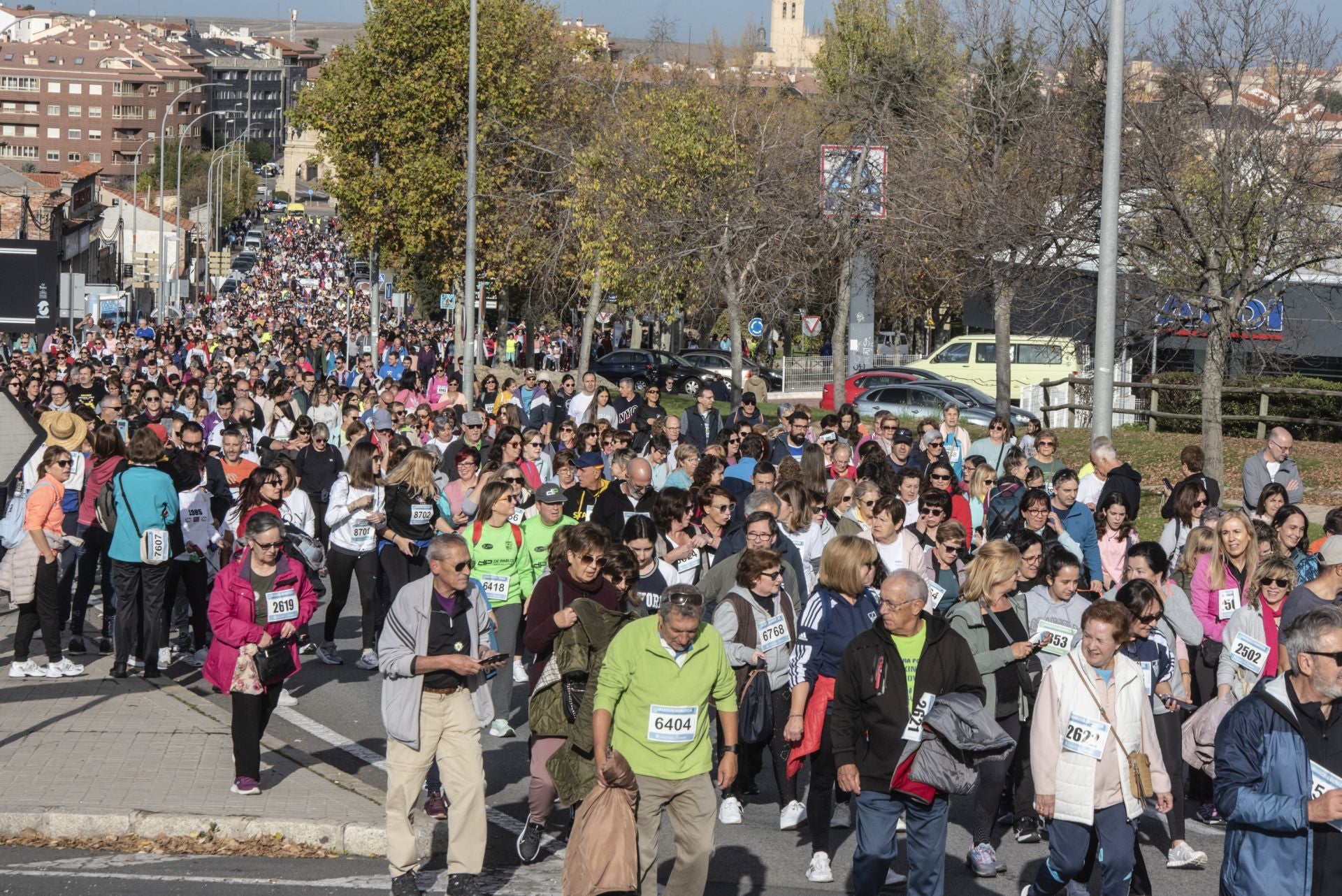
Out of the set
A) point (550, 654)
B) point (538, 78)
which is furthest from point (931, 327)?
point (550, 654)

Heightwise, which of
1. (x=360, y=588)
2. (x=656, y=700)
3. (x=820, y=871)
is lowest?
(x=820, y=871)

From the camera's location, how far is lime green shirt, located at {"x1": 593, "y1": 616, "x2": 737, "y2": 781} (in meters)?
6.68

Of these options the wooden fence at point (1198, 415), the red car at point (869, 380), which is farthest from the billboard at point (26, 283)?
the red car at point (869, 380)

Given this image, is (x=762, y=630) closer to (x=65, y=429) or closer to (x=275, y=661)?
(x=275, y=661)

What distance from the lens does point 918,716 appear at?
271 inches

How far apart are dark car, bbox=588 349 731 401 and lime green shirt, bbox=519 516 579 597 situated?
113ft

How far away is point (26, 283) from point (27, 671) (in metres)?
4.38

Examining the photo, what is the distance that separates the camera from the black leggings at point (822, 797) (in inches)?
316

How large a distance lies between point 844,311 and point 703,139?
6.40 metres

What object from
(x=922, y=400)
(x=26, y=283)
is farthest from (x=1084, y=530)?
(x=922, y=400)

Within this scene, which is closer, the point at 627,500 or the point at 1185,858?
the point at 1185,858

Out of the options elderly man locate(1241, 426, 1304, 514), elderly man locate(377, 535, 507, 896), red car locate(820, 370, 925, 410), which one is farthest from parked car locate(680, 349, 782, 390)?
elderly man locate(377, 535, 507, 896)

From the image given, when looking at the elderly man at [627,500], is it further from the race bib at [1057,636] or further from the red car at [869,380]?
the red car at [869,380]

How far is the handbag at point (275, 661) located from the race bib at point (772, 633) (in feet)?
8.53
